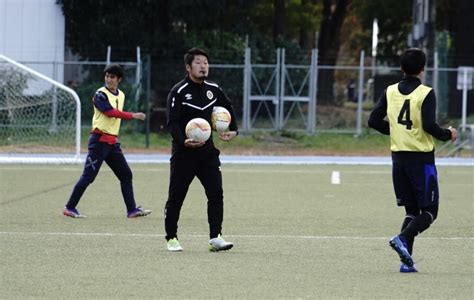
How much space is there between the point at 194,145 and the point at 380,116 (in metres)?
1.75

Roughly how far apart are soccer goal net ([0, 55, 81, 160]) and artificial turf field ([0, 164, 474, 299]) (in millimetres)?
6535

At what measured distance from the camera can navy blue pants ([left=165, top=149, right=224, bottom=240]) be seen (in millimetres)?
11078

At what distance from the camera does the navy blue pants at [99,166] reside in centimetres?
1459

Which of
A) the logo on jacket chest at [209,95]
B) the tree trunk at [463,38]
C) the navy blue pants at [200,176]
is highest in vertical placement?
the tree trunk at [463,38]

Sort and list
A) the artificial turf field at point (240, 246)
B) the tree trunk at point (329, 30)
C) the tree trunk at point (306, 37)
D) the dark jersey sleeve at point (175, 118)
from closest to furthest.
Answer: the artificial turf field at point (240, 246) → the dark jersey sleeve at point (175, 118) → the tree trunk at point (329, 30) → the tree trunk at point (306, 37)

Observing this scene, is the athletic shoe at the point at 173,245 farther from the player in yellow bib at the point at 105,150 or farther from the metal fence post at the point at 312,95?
the metal fence post at the point at 312,95

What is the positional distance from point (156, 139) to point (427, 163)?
73.1 ft

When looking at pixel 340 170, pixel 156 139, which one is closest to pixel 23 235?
pixel 340 170

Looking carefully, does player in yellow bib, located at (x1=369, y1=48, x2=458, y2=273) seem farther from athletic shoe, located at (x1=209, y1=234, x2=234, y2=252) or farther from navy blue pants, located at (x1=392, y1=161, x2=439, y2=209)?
athletic shoe, located at (x1=209, y1=234, x2=234, y2=252)

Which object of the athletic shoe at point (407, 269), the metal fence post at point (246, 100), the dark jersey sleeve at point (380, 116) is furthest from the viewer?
the metal fence post at point (246, 100)

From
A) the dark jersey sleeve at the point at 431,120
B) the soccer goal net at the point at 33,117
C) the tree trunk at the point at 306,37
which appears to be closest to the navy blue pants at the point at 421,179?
the dark jersey sleeve at the point at 431,120

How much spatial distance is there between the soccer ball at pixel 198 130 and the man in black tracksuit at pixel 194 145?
0.05m

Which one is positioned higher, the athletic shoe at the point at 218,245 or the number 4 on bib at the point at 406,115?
the number 4 on bib at the point at 406,115

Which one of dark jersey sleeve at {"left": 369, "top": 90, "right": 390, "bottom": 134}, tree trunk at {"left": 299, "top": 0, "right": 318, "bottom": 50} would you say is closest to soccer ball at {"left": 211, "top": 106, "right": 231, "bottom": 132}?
dark jersey sleeve at {"left": 369, "top": 90, "right": 390, "bottom": 134}
